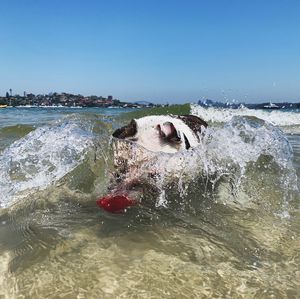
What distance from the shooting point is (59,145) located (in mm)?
5520

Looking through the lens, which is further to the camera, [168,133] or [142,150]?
[168,133]

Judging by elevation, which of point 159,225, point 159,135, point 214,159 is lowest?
point 159,225

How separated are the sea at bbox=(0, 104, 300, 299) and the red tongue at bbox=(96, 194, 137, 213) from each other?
0.07 metres

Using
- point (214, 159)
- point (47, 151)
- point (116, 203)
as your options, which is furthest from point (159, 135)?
point (47, 151)

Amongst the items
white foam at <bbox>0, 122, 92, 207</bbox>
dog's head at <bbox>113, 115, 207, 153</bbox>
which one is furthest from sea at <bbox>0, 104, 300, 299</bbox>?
dog's head at <bbox>113, 115, 207, 153</bbox>

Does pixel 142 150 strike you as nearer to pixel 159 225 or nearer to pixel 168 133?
pixel 168 133

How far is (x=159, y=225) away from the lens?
3.80 metres

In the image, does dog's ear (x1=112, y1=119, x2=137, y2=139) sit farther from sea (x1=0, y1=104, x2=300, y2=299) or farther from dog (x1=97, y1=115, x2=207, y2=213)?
sea (x1=0, y1=104, x2=300, y2=299)

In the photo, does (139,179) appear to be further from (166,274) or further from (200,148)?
(166,274)

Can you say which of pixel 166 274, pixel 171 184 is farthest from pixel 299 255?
pixel 171 184

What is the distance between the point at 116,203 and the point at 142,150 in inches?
25.6

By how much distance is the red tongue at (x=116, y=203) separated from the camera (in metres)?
4.15

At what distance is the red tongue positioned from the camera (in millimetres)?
4148

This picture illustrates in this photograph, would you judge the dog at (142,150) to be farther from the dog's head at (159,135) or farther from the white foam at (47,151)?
the white foam at (47,151)
